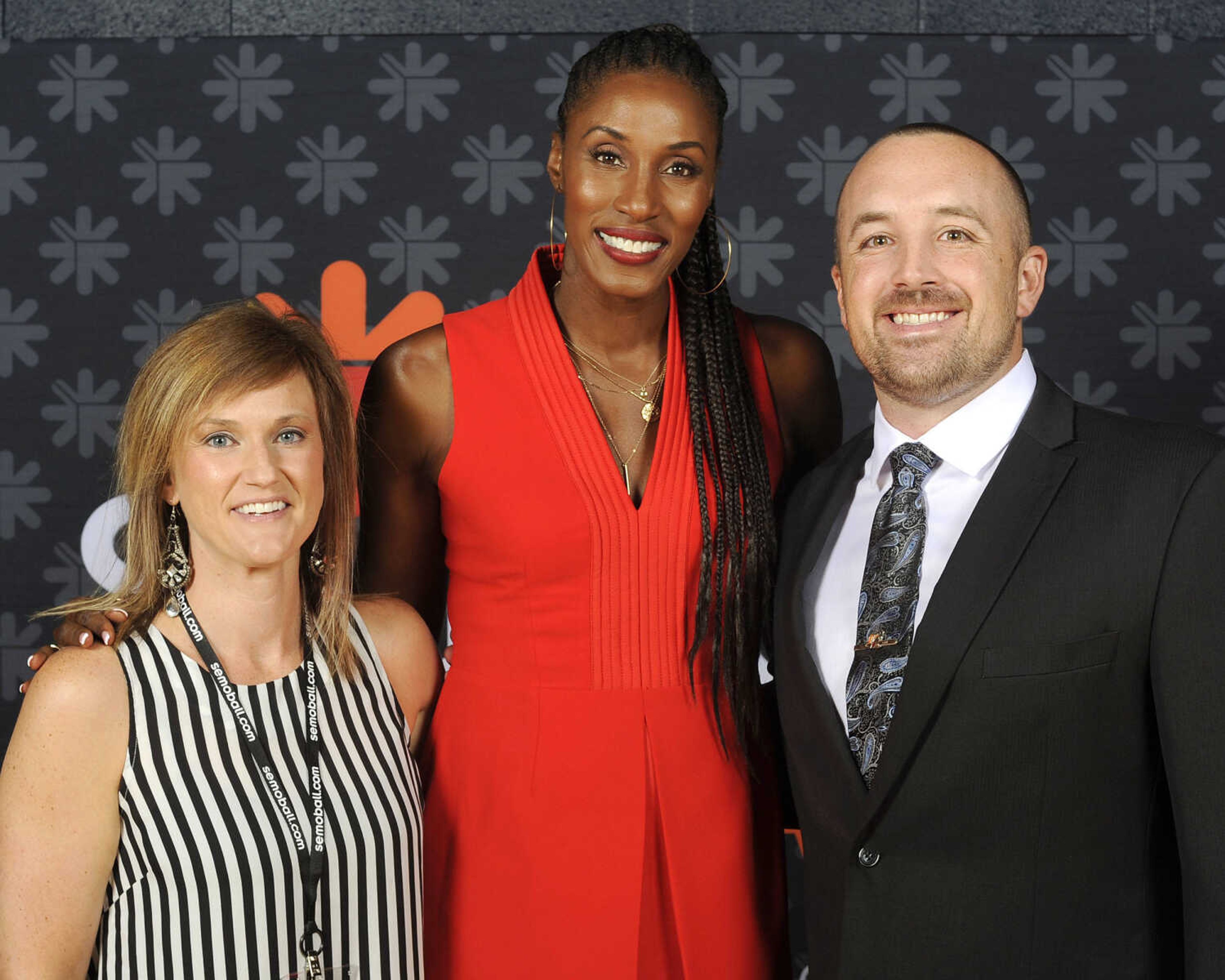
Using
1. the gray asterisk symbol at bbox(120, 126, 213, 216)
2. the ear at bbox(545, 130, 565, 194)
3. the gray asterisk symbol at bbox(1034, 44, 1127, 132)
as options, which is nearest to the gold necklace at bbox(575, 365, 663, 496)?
the ear at bbox(545, 130, 565, 194)

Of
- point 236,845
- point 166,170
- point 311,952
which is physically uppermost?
point 166,170

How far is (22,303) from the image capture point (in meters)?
3.20

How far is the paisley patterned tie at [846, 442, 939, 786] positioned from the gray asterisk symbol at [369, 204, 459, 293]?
1.80m

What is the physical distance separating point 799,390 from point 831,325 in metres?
1.02

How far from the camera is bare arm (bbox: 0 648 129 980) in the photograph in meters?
1.46

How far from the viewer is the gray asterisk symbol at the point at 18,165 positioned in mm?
3180

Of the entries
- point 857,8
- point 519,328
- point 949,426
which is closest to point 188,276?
point 519,328

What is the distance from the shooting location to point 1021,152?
3.13 m

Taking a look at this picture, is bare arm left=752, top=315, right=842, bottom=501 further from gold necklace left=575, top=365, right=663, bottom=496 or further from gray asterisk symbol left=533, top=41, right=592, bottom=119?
gray asterisk symbol left=533, top=41, right=592, bottom=119

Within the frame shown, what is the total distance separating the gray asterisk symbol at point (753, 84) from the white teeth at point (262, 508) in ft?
6.29

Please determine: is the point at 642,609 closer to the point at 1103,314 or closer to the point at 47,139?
the point at 1103,314

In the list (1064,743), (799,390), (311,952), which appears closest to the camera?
(1064,743)

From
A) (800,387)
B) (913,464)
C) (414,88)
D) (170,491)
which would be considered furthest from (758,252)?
(170,491)

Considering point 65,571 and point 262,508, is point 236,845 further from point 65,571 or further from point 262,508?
point 65,571
